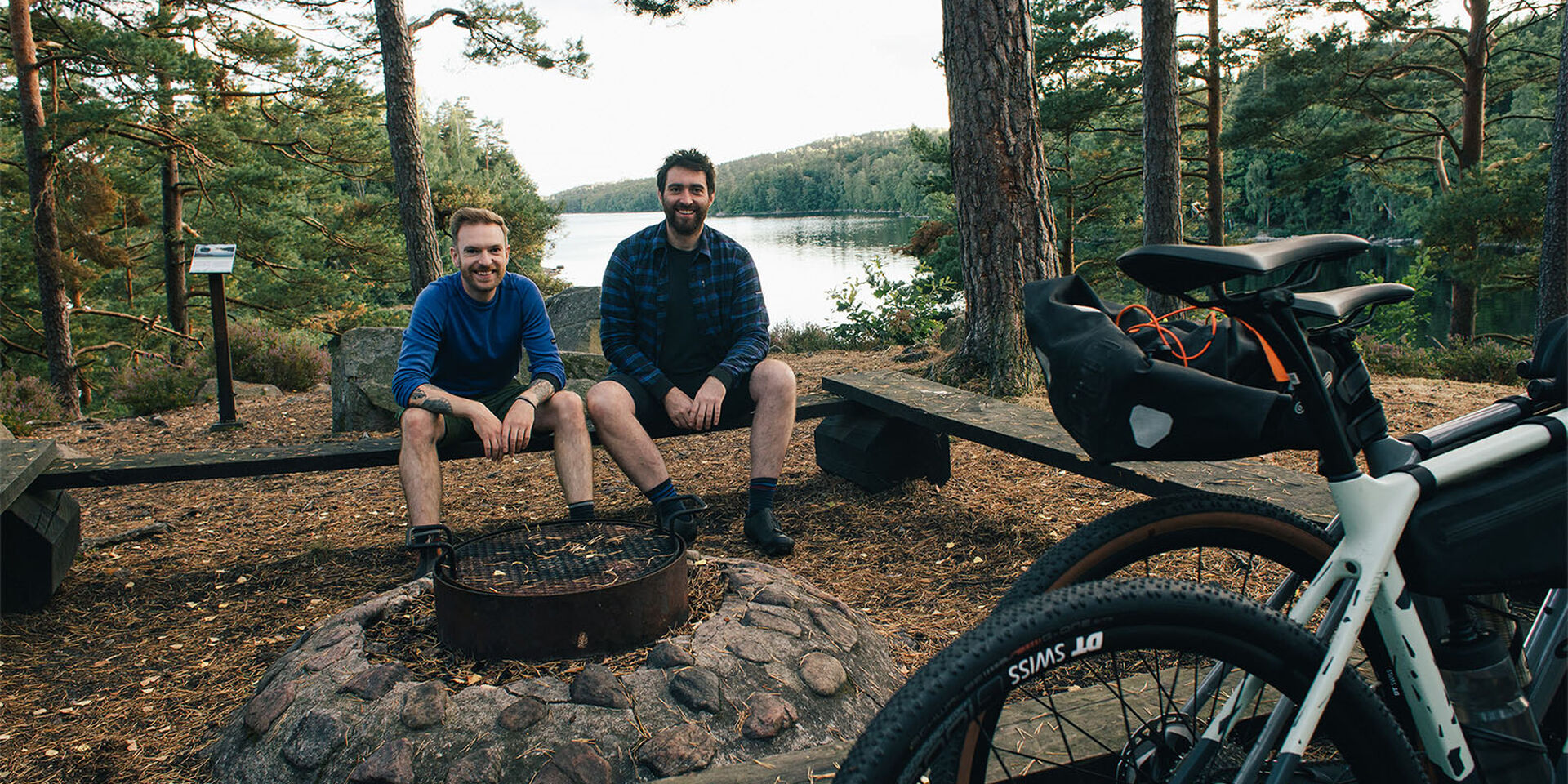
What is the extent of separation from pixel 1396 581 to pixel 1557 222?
9494mm

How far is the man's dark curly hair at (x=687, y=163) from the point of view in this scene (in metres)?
3.42

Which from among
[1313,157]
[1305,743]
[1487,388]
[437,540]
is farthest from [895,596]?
[1313,157]

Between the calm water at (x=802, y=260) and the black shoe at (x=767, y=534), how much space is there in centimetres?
201

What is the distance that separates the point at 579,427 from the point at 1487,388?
20.2ft

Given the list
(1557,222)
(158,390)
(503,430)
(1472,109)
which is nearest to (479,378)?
(503,430)

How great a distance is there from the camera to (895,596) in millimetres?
3033

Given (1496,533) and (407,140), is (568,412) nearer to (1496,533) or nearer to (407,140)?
(1496,533)

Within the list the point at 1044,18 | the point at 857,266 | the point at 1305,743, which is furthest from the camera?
the point at 857,266

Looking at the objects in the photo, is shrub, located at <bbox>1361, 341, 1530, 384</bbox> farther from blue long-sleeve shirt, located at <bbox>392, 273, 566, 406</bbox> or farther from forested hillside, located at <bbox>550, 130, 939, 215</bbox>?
forested hillside, located at <bbox>550, 130, 939, 215</bbox>

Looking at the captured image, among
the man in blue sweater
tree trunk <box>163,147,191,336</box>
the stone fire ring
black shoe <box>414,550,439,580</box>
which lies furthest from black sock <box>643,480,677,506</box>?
tree trunk <box>163,147,191,336</box>

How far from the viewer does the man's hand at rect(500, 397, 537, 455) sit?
3025 millimetres

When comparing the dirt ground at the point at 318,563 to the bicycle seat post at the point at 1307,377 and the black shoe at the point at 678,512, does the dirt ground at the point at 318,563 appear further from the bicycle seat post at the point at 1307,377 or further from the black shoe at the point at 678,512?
the bicycle seat post at the point at 1307,377

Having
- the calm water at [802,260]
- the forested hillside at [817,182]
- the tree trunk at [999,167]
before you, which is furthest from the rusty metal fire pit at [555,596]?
the forested hillside at [817,182]

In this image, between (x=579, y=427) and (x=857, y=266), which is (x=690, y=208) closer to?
(x=579, y=427)
